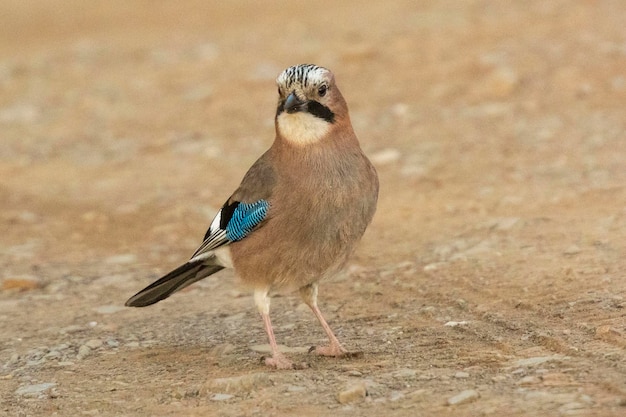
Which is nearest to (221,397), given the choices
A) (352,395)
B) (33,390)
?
(352,395)

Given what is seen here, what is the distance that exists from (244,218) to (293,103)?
2.31 ft

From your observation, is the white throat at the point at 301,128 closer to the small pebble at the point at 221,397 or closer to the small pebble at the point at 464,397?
the small pebble at the point at 221,397

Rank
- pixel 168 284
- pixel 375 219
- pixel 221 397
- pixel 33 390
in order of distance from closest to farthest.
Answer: pixel 221 397 < pixel 33 390 < pixel 168 284 < pixel 375 219

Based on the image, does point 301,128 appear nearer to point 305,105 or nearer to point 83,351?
point 305,105

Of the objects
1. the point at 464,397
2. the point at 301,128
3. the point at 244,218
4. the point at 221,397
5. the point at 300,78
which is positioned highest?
the point at 300,78

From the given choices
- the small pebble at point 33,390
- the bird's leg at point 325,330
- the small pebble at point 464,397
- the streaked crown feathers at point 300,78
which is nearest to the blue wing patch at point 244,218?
the bird's leg at point 325,330

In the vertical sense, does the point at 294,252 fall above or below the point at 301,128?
below

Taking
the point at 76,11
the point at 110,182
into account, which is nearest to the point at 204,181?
the point at 110,182

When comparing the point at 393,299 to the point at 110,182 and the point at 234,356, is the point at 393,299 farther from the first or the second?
the point at 110,182

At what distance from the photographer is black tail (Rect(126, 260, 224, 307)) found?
6902 mm

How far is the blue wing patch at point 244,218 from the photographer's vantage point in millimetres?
6379

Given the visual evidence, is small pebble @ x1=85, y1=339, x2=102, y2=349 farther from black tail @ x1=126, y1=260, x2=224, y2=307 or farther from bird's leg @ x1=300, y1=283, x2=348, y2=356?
bird's leg @ x1=300, y1=283, x2=348, y2=356

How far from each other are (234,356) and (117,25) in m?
13.7

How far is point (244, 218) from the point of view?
6.51 m
